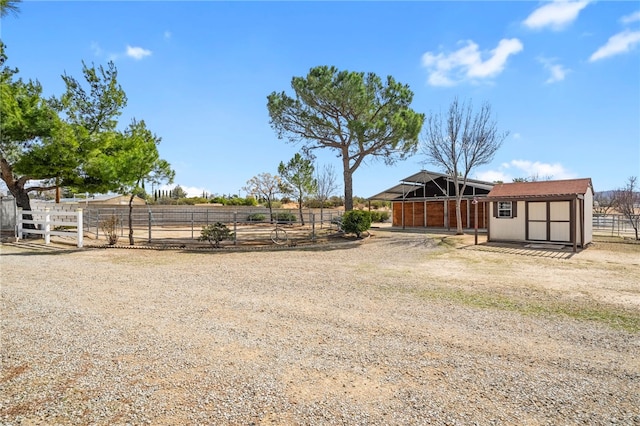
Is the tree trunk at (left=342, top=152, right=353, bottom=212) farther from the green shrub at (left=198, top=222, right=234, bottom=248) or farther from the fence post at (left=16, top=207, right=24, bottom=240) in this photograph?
the fence post at (left=16, top=207, right=24, bottom=240)

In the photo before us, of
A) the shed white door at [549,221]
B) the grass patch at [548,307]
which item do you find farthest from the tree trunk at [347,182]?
the grass patch at [548,307]

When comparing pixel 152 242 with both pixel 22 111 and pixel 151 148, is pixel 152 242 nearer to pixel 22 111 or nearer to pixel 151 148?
pixel 151 148

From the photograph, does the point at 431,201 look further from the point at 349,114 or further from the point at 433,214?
the point at 349,114

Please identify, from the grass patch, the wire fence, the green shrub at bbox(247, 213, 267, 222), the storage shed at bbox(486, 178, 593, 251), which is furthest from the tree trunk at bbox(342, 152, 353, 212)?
the wire fence

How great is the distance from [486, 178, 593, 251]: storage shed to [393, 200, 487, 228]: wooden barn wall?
247 inches

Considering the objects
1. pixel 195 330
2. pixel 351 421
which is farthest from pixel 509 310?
pixel 195 330

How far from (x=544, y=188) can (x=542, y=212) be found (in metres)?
1.02

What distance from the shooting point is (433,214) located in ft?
80.0

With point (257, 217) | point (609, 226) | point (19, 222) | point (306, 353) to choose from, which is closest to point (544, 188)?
point (609, 226)

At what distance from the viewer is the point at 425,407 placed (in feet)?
8.85

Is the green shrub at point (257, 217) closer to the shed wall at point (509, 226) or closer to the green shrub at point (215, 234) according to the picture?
the green shrub at point (215, 234)

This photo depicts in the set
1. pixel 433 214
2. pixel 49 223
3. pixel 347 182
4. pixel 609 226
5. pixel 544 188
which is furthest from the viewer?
pixel 433 214

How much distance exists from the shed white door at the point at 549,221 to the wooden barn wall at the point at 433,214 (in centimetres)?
681

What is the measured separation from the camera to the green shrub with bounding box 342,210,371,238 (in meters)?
15.6
